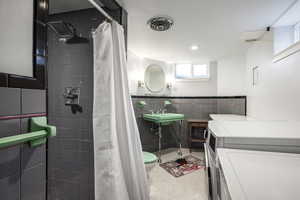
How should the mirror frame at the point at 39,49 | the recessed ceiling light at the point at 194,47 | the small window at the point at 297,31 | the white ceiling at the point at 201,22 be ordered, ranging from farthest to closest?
A: 1. the recessed ceiling light at the point at 194,47
2. the small window at the point at 297,31
3. the white ceiling at the point at 201,22
4. the mirror frame at the point at 39,49

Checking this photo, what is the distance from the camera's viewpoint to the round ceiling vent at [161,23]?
158cm

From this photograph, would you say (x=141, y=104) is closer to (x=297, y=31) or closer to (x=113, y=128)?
(x=113, y=128)

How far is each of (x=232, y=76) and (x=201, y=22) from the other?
1.81 meters

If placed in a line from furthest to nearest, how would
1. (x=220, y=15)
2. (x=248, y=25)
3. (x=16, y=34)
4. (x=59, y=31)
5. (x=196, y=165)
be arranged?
(x=196, y=165)
(x=248, y=25)
(x=220, y=15)
(x=59, y=31)
(x=16, y=34)

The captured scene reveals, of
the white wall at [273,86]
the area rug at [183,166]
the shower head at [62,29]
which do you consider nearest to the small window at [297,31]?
the white wall at [273,86]

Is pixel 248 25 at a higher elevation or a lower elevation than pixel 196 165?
higher

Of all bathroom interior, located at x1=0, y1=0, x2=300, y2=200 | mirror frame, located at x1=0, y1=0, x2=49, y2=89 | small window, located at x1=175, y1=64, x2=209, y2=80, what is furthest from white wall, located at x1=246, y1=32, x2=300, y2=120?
mirror frame, located at x1=0, y1=0, x2=49, y2=89

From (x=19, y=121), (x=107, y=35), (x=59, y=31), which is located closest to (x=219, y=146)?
(x=19, y=121)

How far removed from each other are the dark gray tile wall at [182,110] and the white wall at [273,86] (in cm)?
65

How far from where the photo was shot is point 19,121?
57 centimetres

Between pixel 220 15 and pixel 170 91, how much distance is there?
199 cm

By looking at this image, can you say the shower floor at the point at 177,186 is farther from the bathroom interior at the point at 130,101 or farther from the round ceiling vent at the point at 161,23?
the round ceiling vent at the point at 161,23

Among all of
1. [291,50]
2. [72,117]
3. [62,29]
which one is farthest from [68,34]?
[291,50]

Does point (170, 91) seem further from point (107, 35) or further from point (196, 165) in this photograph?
point (107, 35)
